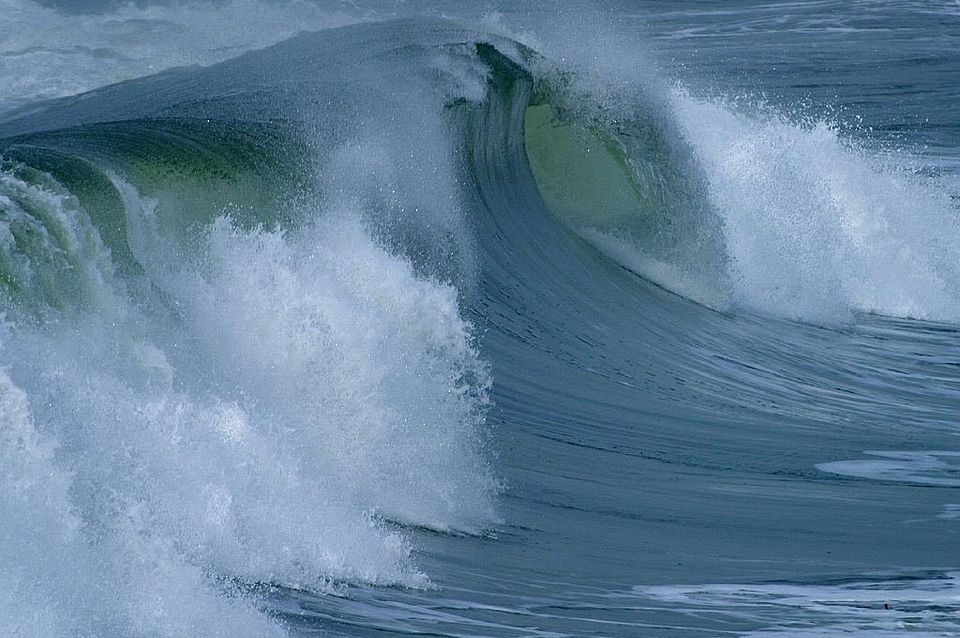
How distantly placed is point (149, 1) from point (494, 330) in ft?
25.7

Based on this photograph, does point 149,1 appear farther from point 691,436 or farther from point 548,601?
point 548,601

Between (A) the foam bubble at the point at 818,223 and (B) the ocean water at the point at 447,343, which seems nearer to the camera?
(B) the ocean water at the point at 447,343

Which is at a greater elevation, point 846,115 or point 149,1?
point 846,115

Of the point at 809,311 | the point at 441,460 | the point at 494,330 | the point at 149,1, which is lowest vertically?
the point at 441,460

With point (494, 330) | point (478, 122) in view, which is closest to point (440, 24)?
point (478, 122)

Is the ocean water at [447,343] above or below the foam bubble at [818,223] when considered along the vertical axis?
below

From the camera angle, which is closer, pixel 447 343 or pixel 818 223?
pixel 447 343

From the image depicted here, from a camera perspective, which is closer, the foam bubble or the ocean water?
the ocean water

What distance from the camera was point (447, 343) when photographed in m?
7.05

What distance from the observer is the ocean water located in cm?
480

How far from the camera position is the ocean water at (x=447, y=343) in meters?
4.80

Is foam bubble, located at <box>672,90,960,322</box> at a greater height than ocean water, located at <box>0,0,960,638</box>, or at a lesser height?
greater

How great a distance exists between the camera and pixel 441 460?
20.5ft

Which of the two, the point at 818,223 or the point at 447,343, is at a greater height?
the point at 818,223
